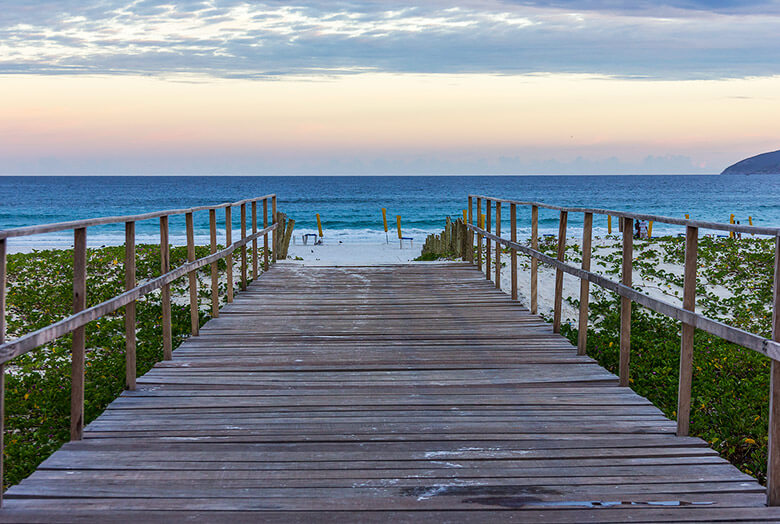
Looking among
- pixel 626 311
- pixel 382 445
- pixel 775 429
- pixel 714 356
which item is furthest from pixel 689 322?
pixel 714 356

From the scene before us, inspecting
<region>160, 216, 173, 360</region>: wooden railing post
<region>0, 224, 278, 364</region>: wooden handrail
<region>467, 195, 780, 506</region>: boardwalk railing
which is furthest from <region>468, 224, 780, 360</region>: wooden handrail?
<region>160, 216, 173, 360</region>: wooden railing post

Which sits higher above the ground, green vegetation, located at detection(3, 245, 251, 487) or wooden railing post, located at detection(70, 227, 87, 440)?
wooden railing post, located at detection(70, 227, 87, 440)

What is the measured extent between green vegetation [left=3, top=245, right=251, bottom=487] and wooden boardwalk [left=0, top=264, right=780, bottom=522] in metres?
0.85

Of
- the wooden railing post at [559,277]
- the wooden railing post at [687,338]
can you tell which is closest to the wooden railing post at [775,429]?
the wooden railing post at [687,338]

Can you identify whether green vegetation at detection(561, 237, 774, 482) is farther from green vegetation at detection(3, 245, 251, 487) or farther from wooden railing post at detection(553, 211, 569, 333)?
green vegetation at detection(3, 245, 251, 487)

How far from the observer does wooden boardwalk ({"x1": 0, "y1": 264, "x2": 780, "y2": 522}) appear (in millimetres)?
3012

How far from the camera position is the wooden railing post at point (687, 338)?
12.3 ft

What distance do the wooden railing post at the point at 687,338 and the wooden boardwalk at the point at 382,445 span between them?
14 centimetres

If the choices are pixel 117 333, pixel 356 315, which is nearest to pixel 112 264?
pixel 117 333

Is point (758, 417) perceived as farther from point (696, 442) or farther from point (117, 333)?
point (117, 333)

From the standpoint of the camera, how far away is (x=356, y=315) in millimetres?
7637

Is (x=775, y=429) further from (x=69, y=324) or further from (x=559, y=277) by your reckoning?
(x=559, y=277)

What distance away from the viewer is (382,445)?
373 centimetres

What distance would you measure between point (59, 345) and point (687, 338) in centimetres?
650
